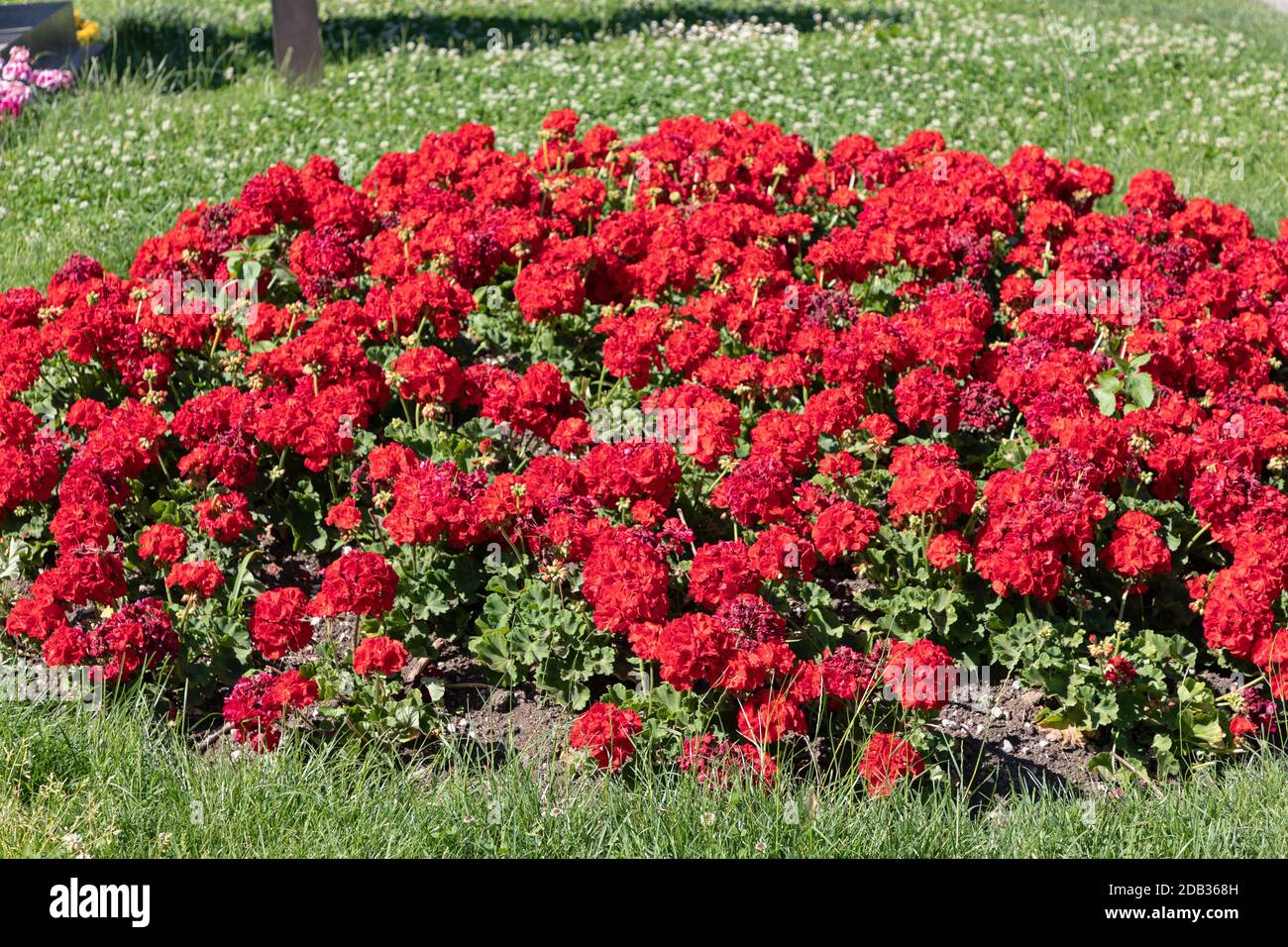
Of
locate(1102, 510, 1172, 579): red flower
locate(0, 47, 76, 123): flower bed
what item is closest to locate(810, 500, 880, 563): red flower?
locate(1102, 510, 1172, 579): red flower

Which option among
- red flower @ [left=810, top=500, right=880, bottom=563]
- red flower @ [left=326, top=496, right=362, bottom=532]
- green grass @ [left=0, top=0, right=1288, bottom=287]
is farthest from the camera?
green grass @ [left=0, top=0, right=1288, bottom=287]

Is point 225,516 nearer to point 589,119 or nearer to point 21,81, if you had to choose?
point 589,119

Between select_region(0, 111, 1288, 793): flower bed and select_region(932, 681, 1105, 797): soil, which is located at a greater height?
select_region(0, 111, 1288, 793): flower bed

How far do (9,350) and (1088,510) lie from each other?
3.89 metres

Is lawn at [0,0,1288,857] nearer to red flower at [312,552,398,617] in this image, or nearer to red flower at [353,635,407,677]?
red flower at [353,635,407,677]

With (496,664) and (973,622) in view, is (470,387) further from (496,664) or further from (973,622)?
(973,622)

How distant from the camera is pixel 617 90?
34.3 ft

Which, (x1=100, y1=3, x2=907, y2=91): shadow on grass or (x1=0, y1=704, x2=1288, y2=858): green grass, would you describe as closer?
(x1=0, y1=704, x2=1288, y2=858): green grass

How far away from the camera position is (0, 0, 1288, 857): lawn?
11.5 ft

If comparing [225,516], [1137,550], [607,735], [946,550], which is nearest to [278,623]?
[225,516]

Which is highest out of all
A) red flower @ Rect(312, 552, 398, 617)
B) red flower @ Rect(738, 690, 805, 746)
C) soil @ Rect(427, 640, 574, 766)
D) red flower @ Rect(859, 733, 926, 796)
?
red flower @ Rect(312, 552, 398, 617)

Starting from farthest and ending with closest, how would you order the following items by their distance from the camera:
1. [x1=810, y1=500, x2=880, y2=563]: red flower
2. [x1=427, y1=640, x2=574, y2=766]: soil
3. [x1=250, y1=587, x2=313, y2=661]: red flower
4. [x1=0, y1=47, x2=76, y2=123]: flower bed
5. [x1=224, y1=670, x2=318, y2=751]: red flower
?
1. [x1=0, y1=47, x2=76, y2=123]: flower bed
2. [x1=810, y1=500, x2=880, y2=563]: red flower
3. [x1=427, y1=640, x2=574, y2=766]: soil
4. [x1=250, y1=587, x2=313, y2=661]: red flower
5. [x1=224, y1=670, x2=318, y2=751]: red flower

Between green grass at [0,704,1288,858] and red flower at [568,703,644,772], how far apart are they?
0.06 metres

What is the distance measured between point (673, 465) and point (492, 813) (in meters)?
1.31
